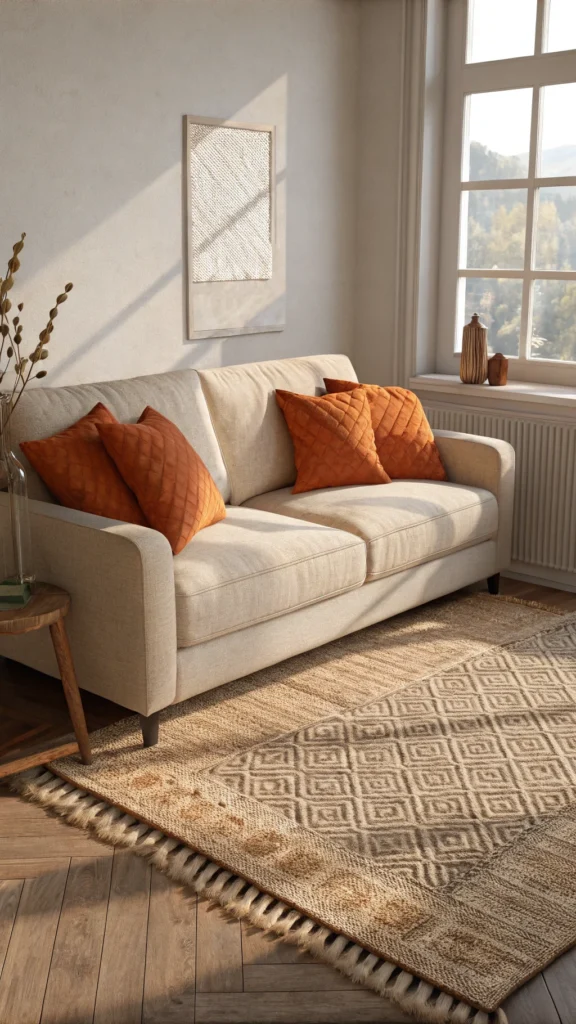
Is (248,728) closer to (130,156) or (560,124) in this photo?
(130,156)

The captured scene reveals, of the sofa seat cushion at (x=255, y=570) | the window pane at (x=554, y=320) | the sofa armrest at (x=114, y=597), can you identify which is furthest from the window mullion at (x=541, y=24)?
the sofa armrest at (x=114, y=597)

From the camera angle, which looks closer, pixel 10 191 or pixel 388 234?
pixel 10 191

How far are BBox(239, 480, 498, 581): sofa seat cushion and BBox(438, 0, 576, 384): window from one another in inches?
38.2

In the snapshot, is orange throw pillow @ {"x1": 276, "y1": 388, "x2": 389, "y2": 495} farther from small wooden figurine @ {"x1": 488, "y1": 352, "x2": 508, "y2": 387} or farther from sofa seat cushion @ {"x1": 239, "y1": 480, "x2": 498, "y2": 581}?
small wooden figurine @ {"x1": 488, "y1": 352, "x2": 508, "y2": 387}

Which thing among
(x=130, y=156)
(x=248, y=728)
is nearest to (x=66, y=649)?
(x=248, y=728)

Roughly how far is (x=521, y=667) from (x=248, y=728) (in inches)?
38.5

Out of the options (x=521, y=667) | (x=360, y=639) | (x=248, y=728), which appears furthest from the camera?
(x=360, y=639)

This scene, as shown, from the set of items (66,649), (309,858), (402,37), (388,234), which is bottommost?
(309,858)

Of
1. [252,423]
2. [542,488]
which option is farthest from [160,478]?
[542,488]

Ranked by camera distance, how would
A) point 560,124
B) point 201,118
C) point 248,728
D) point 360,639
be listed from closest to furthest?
point 248,728
point 360,639
point 201,118
point 560,124

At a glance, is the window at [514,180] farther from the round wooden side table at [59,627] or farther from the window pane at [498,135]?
the round wooden side table at [59,627]

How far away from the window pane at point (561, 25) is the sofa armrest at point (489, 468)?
1694 mm

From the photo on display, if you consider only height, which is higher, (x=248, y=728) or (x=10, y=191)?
(x=10, y=191)

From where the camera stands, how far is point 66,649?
2742 mm
